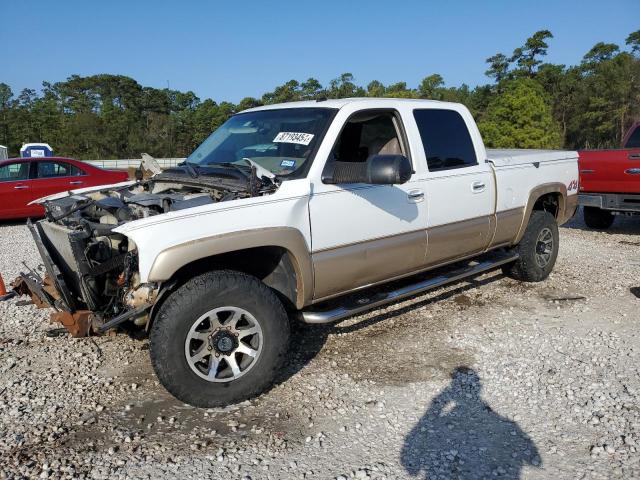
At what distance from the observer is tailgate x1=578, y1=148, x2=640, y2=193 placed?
7996mm

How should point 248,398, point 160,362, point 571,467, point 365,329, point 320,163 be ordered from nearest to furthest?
point 571,467 → point 160,362 → point 248,398 → point 320,163 → point 365,329

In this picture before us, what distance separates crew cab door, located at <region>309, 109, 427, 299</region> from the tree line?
35.6m

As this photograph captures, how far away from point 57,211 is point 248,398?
223 centimetres

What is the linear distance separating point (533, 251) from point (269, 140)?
11.3 feet

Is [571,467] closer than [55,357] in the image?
Yes

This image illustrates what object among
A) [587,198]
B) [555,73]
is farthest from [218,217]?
[555,73]

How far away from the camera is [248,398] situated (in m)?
3.58

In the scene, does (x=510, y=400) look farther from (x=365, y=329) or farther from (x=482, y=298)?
(x=482, y=298)

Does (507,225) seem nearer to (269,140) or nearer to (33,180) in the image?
(269,140)

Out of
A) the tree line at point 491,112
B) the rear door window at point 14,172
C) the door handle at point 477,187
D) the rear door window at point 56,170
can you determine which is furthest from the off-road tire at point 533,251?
the tree line at point 491,112

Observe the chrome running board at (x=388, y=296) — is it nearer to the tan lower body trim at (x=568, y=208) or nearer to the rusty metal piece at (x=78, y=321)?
the tan lower body trim at (x=568, y=208)

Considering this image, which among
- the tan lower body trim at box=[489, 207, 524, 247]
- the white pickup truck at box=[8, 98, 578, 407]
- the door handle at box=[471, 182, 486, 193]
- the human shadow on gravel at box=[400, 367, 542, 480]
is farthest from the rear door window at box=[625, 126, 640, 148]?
the human shadow on gravel at box=[400, 367, 542, 480]

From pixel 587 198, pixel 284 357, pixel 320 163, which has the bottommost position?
pixel 284 357

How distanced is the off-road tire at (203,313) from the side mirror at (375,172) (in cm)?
96
